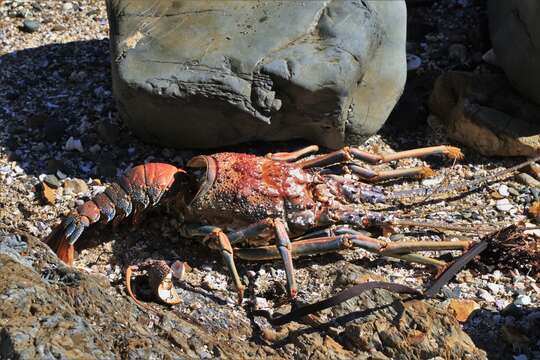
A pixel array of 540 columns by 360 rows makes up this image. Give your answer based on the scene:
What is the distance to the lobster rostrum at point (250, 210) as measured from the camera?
194 inches

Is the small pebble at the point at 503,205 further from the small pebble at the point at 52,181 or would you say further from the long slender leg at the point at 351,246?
the small pebble at the point at 52,181

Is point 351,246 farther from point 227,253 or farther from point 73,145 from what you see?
point 73,145

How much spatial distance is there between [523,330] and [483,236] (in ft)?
2.69

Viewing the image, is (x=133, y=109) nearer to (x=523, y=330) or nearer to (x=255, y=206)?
(x=255, y=206)

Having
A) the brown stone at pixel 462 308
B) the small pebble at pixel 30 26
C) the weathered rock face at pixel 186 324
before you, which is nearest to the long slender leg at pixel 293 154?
the weathered rock face at pixel 186 324

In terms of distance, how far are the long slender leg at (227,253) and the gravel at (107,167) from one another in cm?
13

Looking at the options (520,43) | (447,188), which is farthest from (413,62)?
(447,188)

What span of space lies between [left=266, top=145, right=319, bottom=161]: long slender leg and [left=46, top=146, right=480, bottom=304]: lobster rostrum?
38mm

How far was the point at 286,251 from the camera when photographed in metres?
4.79

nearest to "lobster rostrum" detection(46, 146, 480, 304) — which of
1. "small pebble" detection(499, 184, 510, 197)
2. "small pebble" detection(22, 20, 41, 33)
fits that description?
"small pebble" detection(499, 184, 510, 197)

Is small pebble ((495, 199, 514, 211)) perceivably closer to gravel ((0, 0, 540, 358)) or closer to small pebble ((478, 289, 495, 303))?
gravel ((0, 0, 540, 358))

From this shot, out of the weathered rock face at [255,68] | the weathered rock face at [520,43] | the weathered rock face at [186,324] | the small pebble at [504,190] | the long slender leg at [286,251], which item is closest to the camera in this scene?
the weathered rock face at [186,324]

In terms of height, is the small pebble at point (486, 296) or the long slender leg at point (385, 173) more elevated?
the long slender leg at point (385, 173)

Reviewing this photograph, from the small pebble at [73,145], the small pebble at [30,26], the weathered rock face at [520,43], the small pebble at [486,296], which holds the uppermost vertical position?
the weathered rock face at [520,43]
